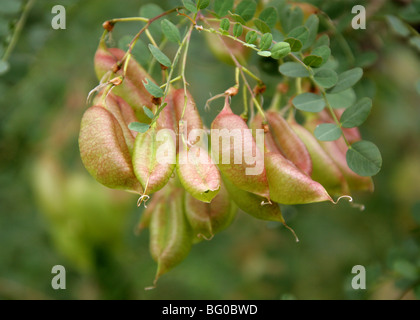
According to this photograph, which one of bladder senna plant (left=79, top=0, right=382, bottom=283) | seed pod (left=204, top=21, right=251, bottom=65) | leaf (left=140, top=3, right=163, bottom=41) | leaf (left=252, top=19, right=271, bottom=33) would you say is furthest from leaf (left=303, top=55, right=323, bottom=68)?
leaf (left=140, top=3, right=163, bottom=41)

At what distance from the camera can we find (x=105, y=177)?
3.02 feet

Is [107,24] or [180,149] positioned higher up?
[107,24]

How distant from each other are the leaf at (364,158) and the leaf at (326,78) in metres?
0.14

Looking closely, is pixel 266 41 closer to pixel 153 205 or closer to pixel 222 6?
pixel 222 6

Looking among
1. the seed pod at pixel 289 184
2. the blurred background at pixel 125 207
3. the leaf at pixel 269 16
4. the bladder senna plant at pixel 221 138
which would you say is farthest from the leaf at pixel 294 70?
the blurred background at pixel 125 207

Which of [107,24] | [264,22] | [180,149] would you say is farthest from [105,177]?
[264,22]

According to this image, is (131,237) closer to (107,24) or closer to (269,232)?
(269,232)

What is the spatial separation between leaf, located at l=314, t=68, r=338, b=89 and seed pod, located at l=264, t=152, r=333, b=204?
213 mm

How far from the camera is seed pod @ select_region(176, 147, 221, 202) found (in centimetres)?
89

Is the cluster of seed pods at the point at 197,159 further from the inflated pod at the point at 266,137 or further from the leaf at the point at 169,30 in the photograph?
the leaf at the point at 169,30

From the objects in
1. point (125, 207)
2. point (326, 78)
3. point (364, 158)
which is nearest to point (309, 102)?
point (326, 78)

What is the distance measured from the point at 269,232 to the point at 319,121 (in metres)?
1.45

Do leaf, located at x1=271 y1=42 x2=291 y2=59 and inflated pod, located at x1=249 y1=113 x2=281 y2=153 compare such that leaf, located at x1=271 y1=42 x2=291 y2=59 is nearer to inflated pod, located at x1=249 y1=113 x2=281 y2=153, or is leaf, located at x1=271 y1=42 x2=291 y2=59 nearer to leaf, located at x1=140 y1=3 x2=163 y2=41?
inflated pod, located at x1=249 y1=113 x2=281 y2=153

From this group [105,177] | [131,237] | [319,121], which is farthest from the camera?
[131,237]
